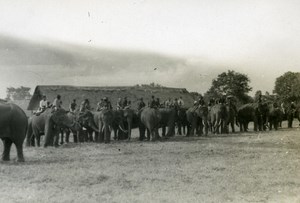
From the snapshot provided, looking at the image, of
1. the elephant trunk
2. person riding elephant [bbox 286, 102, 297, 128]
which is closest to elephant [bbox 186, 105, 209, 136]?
the elephant trunk

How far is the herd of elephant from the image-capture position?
38.2 ft

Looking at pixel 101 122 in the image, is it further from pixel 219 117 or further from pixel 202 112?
pixel 219 117

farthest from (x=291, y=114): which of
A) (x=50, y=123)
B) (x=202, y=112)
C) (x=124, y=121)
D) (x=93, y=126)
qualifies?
(x=50, y=123)

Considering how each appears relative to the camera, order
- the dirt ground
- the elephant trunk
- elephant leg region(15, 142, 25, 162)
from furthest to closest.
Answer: the elephant trunk, elephant leg region(15, 142, 25, 162), the dirt ground

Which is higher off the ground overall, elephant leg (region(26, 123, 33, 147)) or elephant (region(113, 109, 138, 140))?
elephant (region(113, 109, 138, 140))

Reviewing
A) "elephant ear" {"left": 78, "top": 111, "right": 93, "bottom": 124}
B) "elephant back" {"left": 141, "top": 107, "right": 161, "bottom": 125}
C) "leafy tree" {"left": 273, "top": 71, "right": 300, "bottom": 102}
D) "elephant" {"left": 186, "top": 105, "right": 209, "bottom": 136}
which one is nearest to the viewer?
"elephant back" {"left": 141, "top": 107, "right": 161, "bottom": 125}

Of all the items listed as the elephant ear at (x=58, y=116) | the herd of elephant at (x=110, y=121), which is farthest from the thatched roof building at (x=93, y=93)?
the elephant ear at (x=58, y=116)

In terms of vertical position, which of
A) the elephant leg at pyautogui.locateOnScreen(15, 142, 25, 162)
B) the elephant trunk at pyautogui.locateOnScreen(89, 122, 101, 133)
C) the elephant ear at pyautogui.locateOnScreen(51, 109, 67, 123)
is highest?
the elephant ear at pyautogui.locateOnScreen(51, 109, 67, 123)

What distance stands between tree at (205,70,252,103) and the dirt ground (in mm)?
34642

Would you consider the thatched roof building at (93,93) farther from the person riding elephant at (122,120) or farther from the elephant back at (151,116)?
the elephant back at (151,116)

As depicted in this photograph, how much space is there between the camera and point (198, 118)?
22125 mm

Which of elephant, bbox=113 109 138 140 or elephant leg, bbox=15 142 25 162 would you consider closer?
elephant leg, bbox=15 142 25 162

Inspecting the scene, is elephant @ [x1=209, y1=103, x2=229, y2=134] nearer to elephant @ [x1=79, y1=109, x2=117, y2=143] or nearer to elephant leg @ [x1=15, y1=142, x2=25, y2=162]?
elephant @ [x1=79, y1=109, x2=117, y2=143]

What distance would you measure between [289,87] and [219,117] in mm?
19253
